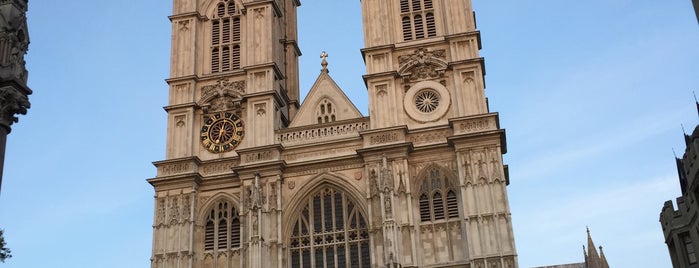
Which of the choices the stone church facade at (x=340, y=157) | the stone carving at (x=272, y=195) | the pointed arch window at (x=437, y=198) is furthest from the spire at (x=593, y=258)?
the stone carving at (x=272, y=195)

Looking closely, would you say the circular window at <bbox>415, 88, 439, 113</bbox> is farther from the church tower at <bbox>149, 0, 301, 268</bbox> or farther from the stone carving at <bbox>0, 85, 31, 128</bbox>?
the stone carving at <bbox>0, 85, 31, 128</bbox>

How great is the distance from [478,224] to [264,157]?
9562 mm

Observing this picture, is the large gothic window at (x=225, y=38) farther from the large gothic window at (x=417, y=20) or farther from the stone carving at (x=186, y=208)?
the large gothic window at (x=417, y=20)

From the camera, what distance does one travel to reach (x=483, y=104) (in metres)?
33.1

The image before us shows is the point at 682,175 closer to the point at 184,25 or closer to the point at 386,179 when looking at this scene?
the point at 386,179

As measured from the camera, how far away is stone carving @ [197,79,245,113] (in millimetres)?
35938

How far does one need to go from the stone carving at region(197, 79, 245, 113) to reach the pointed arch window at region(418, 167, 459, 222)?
946cm

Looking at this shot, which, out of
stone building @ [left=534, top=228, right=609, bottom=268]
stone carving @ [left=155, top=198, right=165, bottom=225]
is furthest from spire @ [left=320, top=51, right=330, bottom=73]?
stone building @ [left=534, top=228, right=609, bottom=268]

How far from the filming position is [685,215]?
24844 millimetres

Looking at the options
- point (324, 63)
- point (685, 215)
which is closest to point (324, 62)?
point (324, 63)

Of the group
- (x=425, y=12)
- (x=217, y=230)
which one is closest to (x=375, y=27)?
(x=425, y=12)

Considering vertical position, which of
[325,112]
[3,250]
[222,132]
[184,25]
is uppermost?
[184,25]

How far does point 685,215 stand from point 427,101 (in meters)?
12.3

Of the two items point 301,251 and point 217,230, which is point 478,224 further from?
point 217,230
